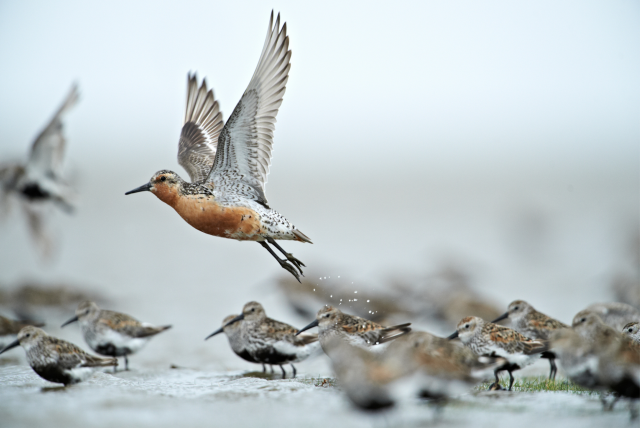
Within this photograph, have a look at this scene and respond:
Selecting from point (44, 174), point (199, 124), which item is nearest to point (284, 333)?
point (199, 124)

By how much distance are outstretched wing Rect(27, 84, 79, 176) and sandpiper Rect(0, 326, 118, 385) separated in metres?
3.46

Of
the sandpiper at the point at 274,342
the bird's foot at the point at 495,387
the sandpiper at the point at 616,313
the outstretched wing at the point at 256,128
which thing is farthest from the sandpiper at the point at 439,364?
the sandpiper at the point at 616,313

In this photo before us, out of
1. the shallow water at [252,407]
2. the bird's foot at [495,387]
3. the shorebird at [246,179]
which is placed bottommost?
the shallow water at [252,407]

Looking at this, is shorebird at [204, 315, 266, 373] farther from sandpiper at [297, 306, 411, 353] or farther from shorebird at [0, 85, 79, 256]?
shorebird at [0, 85, 79, 256]

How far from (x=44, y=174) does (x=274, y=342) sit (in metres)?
4.44

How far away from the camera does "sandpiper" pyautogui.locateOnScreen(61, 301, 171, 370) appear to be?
711cm

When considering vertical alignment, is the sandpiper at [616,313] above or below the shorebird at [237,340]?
above

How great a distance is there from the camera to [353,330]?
6199mm

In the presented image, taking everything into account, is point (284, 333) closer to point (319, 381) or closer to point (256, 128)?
point (319, 381)

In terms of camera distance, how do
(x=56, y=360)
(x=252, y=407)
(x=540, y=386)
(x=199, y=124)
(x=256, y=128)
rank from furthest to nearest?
(x=199, y=124) < (x=256, y=128) < (x=540, y=386) < (x=56, y=360) < (x=252, y=407)

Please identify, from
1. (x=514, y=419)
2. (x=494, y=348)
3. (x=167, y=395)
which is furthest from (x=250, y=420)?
(x=494, y=348)

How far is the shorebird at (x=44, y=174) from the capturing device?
8.54 metres

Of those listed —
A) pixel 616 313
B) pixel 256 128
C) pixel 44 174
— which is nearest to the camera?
pixel 256 128

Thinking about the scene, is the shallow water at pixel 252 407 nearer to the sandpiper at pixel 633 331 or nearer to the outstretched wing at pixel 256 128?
the sandpiper at pixel 633 331
